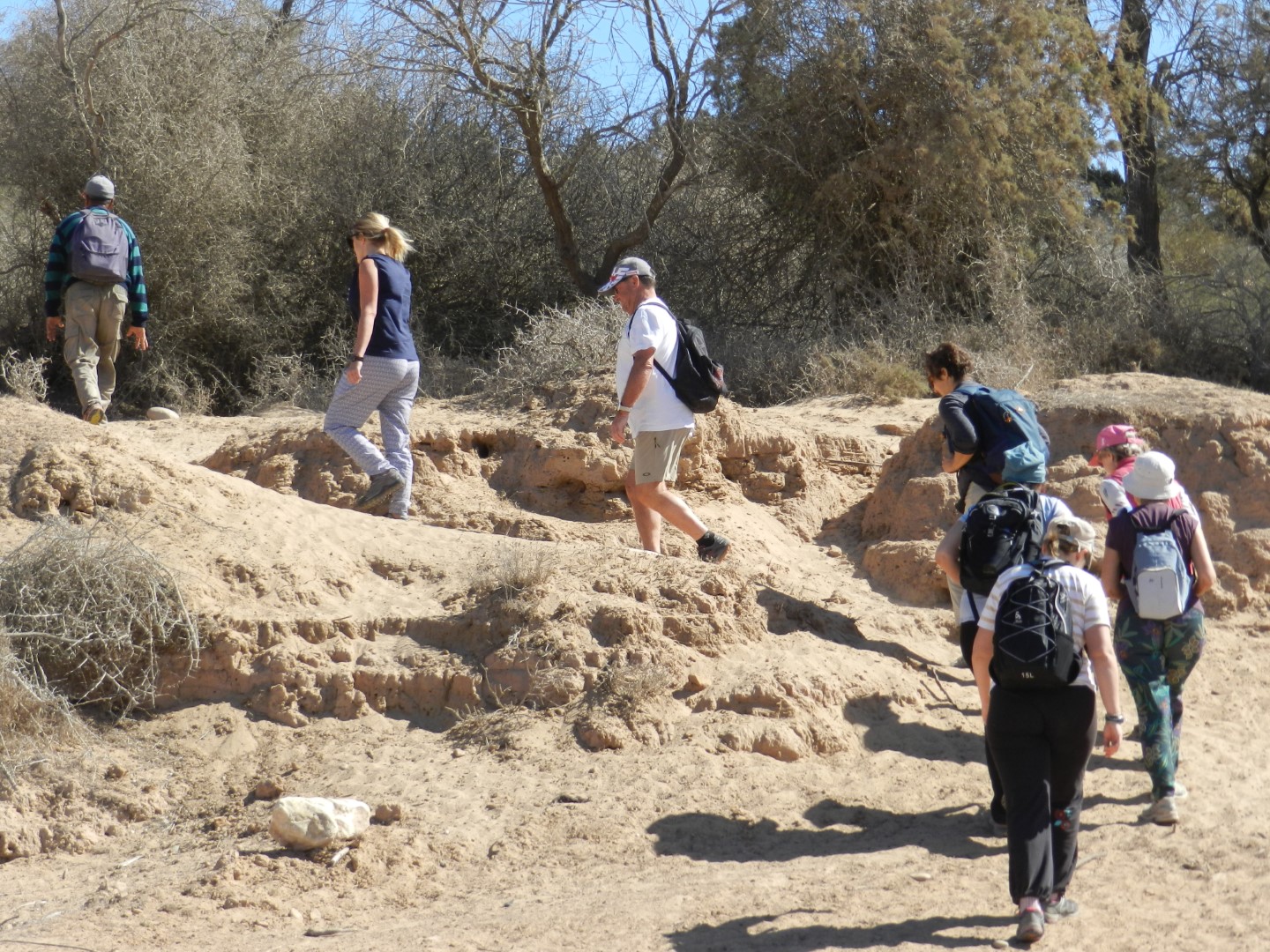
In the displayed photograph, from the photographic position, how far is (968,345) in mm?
11828

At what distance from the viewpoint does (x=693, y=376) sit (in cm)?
627

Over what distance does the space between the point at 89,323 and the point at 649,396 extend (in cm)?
401

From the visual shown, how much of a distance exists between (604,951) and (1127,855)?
1.98 meters

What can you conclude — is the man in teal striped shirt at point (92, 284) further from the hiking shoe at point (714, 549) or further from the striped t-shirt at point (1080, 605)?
the striped t-shirt at point (1080, 605)

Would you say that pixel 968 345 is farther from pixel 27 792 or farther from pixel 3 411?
pixel 27 792

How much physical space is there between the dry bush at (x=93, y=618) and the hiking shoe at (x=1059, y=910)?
3.35m

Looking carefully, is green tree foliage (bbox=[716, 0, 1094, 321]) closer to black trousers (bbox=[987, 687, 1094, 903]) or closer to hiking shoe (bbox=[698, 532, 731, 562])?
hiking shoe (bbox=[698, 532, 731, 562])

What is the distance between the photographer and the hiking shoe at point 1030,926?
13.1ft

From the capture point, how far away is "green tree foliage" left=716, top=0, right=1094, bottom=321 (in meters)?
12.5

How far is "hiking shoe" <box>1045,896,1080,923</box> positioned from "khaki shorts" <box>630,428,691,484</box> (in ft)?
8.98

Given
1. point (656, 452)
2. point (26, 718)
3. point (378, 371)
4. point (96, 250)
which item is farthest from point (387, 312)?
point (26, 718)

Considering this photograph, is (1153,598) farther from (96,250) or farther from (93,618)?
(96,250)

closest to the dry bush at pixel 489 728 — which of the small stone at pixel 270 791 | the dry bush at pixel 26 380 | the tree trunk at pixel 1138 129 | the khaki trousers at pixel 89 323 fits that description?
the small stone at pixel 270 791

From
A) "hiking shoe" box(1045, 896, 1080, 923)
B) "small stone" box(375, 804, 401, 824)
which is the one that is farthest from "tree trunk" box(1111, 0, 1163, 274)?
"small stone" box(375, 804, 401, 824)
